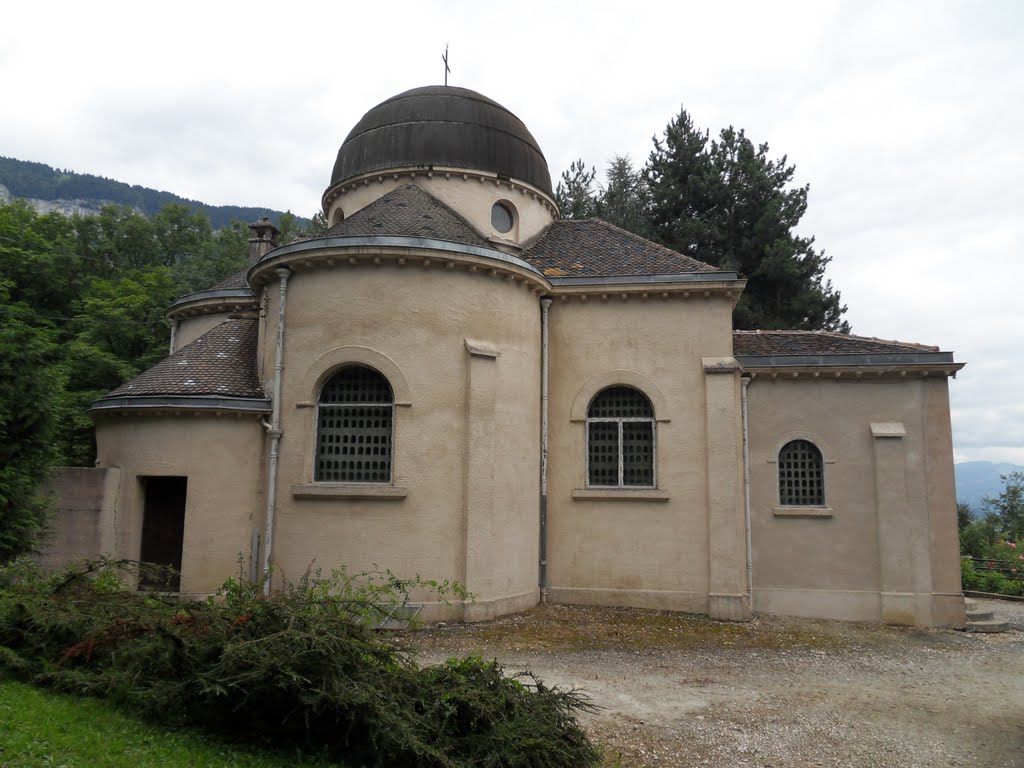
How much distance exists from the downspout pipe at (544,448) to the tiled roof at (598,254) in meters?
1.05

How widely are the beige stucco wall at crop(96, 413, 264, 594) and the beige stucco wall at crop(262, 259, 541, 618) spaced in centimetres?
83

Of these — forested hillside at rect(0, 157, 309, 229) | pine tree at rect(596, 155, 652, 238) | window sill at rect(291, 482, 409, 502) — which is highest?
forested hillside at rect(0, 157, 309, 229)

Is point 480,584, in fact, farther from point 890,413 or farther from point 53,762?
point 890,413

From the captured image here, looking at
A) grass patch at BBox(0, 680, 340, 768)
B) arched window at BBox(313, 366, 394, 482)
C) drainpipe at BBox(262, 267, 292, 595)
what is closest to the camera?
grass patch at BBox(0, 680, 340, 768)

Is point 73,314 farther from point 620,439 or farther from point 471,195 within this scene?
point 620,439

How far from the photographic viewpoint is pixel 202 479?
13.5m

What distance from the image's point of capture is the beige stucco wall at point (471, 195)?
17109mm

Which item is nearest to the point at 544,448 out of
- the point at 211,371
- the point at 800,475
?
the point at 800,475

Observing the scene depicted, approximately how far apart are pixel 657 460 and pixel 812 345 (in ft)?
15.7

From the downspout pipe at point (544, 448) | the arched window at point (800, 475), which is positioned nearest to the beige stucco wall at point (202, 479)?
the downspout pipe at point (544, 448)

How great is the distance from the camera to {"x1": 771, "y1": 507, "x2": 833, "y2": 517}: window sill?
51.0 feet

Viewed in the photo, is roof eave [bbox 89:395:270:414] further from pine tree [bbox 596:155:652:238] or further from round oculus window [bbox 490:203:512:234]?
pine tree [bbox 596:155:652:238]

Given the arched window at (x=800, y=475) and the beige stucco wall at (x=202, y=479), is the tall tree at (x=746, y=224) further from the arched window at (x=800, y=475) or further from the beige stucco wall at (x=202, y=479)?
the beige stucco wall at (x=202, y=479)

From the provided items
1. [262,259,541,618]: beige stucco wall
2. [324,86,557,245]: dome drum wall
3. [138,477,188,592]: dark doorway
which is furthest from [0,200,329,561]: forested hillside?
[324,86,557,245]: dome drum wall
